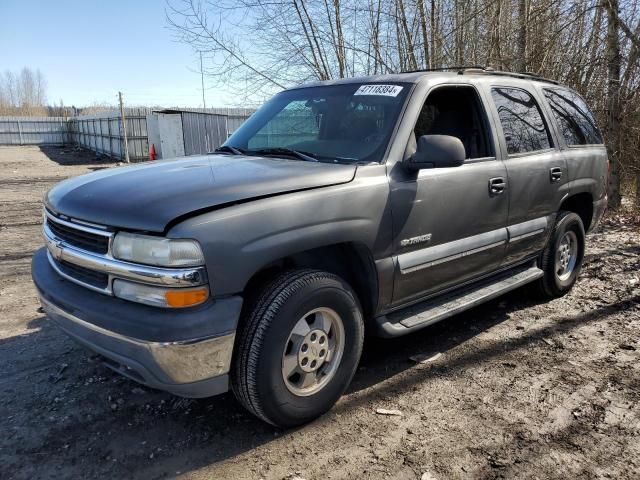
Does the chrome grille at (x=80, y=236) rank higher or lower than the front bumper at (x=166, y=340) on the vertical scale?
higher

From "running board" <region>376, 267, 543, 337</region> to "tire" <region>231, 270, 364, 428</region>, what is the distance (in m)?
0.30

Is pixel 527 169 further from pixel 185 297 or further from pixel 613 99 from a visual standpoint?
pixel 613 99

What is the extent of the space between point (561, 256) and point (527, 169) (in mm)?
1283

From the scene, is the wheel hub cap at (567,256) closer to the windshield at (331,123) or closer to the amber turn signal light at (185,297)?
the windshield at (331,123)

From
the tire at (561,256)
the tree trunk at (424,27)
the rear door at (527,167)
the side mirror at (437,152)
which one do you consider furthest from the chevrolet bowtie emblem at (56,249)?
the tree trunk at (424,27)

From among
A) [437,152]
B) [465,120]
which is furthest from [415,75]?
[437,152]

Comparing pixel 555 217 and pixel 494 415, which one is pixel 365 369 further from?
pixel 555 217

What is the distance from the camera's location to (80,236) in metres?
2.72

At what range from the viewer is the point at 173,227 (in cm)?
231

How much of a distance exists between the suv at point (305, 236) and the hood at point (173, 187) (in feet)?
0.04

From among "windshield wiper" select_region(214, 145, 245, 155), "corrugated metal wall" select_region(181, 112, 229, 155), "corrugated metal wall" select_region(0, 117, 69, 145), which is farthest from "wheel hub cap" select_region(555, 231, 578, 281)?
"corrugated metal wall" select_region(0, 117, 69, 145)

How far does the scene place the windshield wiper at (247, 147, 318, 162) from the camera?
10.8 feet

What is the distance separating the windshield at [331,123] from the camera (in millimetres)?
3295

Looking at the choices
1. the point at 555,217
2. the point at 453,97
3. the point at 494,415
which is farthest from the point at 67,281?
the point at 555,217
